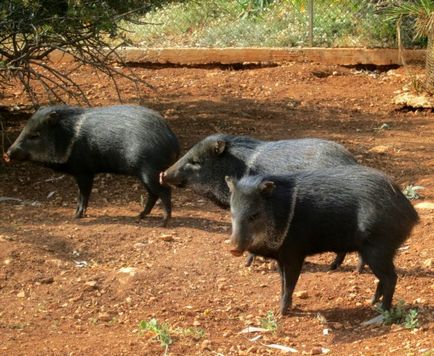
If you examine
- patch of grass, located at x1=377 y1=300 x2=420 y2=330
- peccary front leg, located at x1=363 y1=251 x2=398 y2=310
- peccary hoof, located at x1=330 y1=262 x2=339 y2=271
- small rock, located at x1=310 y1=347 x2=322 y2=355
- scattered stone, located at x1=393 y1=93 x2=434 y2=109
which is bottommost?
scattered stone, located at x1=393 y1=93 x2=434 y2=109

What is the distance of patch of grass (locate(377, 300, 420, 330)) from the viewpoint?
4.50m

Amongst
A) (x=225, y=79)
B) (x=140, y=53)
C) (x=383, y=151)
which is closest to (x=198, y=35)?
(x=140, y=53)

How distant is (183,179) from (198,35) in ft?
26.8

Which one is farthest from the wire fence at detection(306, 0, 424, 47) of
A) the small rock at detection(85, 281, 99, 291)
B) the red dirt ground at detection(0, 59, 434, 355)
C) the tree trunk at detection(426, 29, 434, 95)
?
the small rock at detection(85, 281, 99, 291)

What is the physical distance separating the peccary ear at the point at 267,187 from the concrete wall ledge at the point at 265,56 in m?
7.84

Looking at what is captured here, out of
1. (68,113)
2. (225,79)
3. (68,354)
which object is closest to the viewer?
(68,354)

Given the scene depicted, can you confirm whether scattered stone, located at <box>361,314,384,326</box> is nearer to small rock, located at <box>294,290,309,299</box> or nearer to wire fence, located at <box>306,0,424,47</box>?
small rock, located at <box>294,290,309,299</box>

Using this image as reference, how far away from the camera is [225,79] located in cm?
1195

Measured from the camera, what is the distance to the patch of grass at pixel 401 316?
4496mm

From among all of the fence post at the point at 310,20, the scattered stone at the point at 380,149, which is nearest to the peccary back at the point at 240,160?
the scattered stone at the point at 380,149

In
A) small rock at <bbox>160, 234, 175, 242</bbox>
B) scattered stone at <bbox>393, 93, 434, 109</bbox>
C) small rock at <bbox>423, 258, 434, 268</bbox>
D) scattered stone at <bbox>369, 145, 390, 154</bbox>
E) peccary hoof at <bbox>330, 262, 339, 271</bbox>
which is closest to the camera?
small rock at <bbox>423, 258, 434, 268</bbox>

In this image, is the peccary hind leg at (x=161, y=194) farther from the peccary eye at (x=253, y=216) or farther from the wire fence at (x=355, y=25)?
the wire fence at (x=355, y=25)

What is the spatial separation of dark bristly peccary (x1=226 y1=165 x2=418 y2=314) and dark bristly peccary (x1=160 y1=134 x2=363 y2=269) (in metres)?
0.76

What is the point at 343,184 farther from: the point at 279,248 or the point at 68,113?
the point at 68,113
